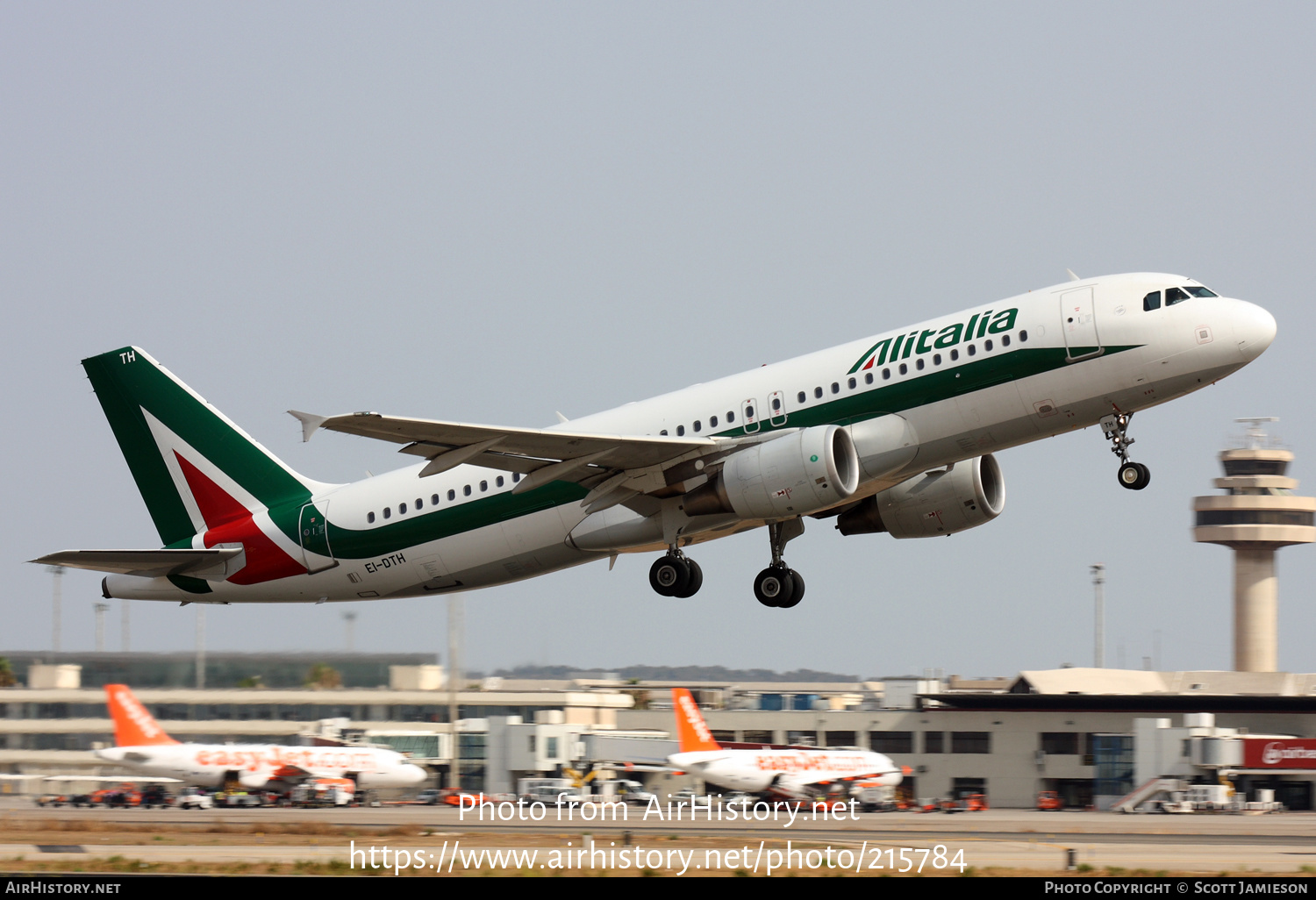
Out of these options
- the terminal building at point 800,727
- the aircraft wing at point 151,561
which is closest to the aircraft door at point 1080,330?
the aircraft wing at point 151,561

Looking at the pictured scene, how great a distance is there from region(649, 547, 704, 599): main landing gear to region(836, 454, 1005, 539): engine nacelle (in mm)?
5285

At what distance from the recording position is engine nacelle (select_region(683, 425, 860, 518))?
32219 mm

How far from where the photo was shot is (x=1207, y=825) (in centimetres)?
4762

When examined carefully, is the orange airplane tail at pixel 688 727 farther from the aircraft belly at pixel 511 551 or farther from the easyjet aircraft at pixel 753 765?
the aircraft belly at pixel 511 551

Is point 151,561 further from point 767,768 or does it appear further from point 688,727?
point 767,768

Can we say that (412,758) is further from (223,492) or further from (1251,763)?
(1251,763)

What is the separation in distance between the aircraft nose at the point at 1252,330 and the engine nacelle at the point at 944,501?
7370 millimetres

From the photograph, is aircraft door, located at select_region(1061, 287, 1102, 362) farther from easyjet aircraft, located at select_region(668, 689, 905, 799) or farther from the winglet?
easyjet aircraft, located at select_region(668, 689, 905, 799)

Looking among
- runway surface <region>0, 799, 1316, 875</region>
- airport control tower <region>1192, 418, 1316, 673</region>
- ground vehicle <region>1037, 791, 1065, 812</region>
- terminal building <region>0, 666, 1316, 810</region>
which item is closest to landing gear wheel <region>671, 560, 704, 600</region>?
runway surface <region>0, 799, 1316, 875</region>

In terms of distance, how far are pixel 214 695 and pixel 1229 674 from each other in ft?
207

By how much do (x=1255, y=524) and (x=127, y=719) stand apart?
9846cm

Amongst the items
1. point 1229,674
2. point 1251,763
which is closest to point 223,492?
point 1251,763

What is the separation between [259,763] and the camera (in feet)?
166

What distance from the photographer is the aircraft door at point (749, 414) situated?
34.2 meters
